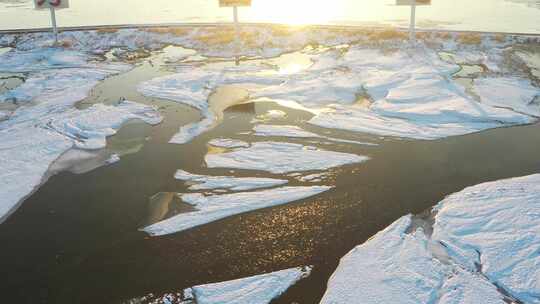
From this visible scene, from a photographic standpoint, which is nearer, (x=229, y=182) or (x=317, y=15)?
(x=229, y=182)

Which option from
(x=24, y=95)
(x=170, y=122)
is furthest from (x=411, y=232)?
(x=24, y=95)

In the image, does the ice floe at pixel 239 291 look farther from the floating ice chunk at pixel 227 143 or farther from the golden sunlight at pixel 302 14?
the golden sunlight at pixel 302 14

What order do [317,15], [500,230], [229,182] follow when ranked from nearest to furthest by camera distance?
[500,230] < [229,182] < [317,15]

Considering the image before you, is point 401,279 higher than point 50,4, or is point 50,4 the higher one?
point 50,4

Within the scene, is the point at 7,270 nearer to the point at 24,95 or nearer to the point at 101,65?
the point at 24,95

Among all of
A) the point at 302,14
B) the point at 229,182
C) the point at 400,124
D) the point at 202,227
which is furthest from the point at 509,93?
the point at 302,14

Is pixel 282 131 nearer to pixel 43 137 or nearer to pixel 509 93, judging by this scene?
pixel 43 137
